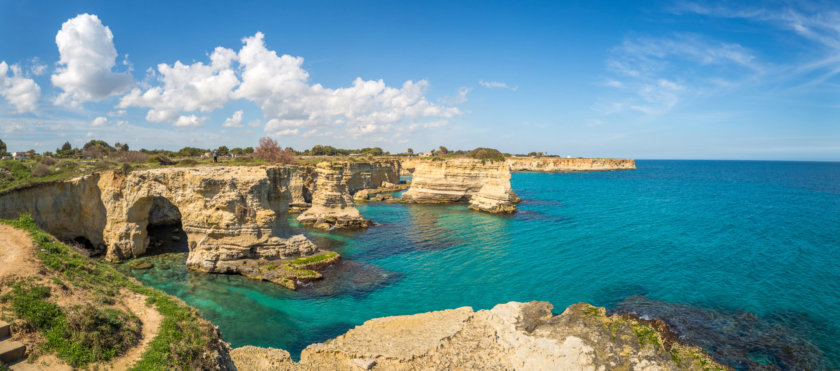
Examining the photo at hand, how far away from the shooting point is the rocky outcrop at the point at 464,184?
4919 centimetres

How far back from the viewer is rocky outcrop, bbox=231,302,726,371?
446 inches

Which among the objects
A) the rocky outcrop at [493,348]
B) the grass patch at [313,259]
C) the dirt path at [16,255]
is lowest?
the grass patch at [313,259]

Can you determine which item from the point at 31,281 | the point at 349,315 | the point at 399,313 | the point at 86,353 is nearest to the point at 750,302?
the point at 399,313

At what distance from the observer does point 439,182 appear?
55.7 m

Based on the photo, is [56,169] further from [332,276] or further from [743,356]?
[743,356]

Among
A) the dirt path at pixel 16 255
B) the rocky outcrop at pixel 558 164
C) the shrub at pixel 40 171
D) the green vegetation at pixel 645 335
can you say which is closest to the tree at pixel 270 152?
the shrub at pixel 40 171

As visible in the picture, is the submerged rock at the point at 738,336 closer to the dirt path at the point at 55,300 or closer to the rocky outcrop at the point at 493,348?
the rocky outcrop at the point at 493,348

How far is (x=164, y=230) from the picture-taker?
31.5 meters

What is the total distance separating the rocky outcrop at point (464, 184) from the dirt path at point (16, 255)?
139ft

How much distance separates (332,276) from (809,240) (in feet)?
135

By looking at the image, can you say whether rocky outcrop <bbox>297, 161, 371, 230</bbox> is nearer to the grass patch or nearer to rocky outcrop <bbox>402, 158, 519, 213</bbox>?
the grass patch

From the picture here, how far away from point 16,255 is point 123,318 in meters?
4.28

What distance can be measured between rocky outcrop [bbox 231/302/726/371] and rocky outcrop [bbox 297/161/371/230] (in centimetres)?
2359

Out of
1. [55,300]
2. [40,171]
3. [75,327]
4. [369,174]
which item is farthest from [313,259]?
[369,174]
